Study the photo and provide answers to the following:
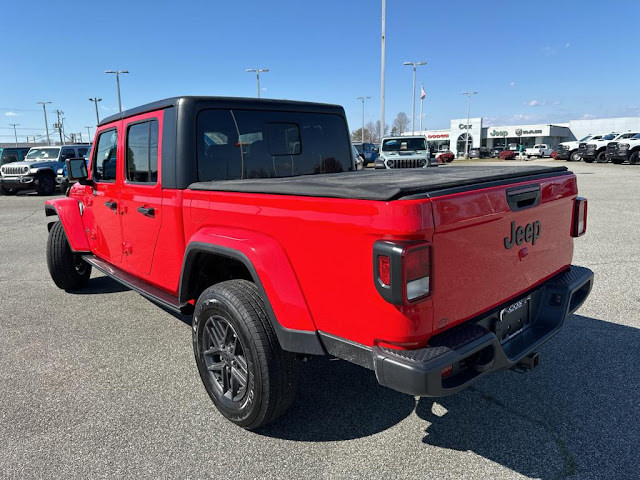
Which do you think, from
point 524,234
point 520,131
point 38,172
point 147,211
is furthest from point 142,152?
point 520,131

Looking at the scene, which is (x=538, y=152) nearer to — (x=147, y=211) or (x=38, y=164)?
(x=38, y=164)

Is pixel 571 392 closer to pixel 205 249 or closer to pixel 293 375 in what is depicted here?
pixel 293 375

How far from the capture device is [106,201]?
4234 mm

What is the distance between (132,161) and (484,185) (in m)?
2.78

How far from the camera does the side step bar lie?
329 cm

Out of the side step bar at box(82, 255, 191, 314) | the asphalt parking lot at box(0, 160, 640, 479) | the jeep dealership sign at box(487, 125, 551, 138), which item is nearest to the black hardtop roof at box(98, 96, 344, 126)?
the side step bar at box(82, 255, 191, 314)

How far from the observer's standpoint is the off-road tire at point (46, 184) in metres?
18.1

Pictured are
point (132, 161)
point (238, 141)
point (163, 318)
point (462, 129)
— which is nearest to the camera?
point (238, 141)

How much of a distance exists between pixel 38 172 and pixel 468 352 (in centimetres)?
1974

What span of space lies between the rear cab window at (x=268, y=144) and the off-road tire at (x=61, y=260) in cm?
283

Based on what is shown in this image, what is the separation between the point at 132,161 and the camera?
3807 mm

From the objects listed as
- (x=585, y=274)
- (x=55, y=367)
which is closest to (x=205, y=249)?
(x=55, y=367)

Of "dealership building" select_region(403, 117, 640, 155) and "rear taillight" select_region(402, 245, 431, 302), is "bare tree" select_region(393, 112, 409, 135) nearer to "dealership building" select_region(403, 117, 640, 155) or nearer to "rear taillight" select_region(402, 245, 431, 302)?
"dealership building" select_region(403, 117, 640, 155)

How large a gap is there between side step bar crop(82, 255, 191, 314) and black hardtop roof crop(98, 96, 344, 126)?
1342 mm
